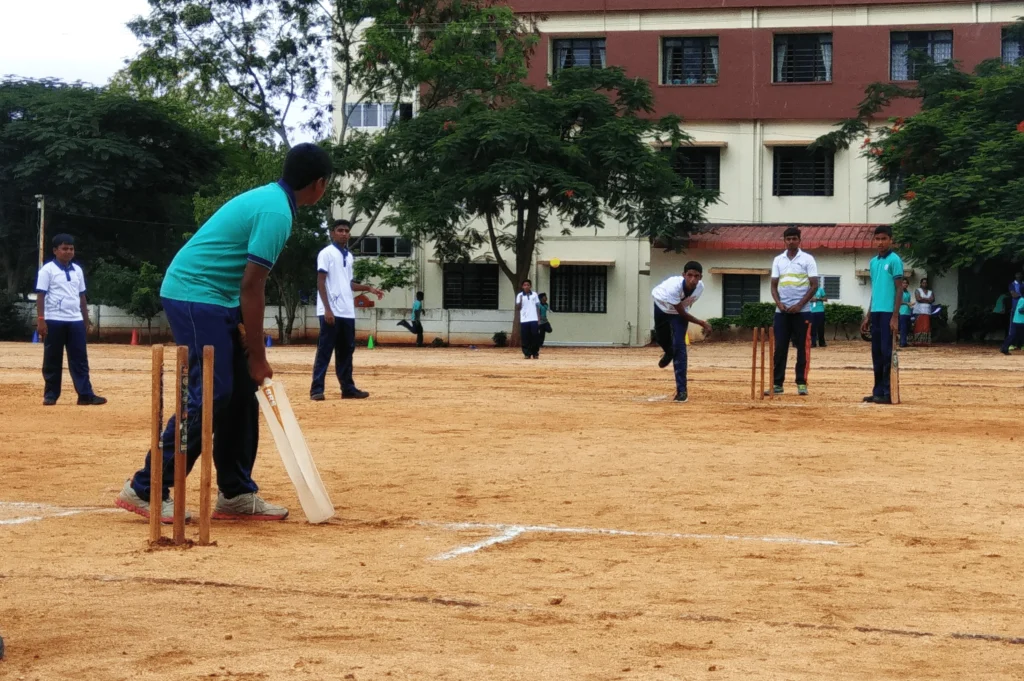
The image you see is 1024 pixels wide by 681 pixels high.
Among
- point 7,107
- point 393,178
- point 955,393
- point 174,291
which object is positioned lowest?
point 955,393

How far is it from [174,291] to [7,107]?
44.5 m

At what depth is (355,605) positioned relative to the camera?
17.3 feet

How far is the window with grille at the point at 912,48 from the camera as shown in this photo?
148 ft

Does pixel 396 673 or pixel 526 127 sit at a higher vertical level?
pixel 526 127

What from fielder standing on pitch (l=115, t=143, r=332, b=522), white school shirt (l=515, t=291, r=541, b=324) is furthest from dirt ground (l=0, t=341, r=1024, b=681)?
white school shirt (l=515, t=291, r=541, b=324)

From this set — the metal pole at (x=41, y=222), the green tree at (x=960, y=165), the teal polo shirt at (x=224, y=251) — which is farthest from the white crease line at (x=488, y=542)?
the metal pole at (x=41, y=222)

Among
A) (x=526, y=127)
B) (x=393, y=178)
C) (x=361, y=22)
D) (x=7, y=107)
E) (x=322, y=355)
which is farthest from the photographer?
(x=7, y=107)

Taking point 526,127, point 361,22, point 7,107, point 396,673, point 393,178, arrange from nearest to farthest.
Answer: point 396,673 → point 526,127 → point 393,178 → point 361,22 → point 7,107

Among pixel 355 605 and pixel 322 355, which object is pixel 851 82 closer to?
pixel 322 355

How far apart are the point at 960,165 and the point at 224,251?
3362 centimetres

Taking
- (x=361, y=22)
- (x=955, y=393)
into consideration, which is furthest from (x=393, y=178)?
(x=955, y=393)

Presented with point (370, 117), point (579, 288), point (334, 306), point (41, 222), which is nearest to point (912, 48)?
point (579, 288)

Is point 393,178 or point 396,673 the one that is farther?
point 393,178

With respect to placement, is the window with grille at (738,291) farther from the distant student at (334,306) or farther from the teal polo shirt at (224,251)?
the teal polo shirt at (224,251)
